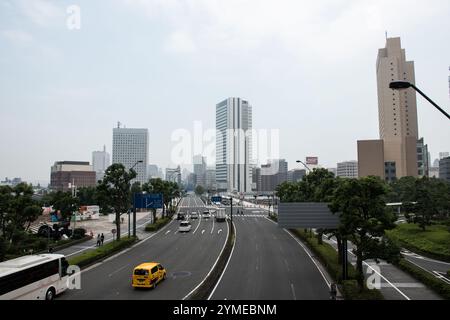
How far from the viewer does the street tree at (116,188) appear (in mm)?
44469

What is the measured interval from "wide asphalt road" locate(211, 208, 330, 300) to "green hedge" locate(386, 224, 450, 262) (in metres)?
10.4

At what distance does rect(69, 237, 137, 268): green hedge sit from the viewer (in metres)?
31.5

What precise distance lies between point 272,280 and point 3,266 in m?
18.0

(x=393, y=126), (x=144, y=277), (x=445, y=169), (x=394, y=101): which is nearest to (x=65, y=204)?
(x=144, y=277)

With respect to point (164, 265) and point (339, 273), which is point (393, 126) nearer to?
point (339, 273)

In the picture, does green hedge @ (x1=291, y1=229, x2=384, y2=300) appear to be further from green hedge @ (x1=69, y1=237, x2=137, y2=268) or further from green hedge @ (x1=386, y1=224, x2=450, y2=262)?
green hedge @ (x1=69, y1=237, x2=137, y2=268)

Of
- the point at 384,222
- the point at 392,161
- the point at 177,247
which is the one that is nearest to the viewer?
the point at 384,222

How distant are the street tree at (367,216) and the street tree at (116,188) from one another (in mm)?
31180

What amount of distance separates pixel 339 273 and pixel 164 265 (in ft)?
52.8

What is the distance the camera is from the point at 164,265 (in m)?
32.5

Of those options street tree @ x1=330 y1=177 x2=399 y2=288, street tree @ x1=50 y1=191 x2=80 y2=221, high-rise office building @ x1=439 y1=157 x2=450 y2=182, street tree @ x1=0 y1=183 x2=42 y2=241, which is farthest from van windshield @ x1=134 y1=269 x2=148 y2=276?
high-rise office building @ x1=439 y1=157 x2=450 y2=182

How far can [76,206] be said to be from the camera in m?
50.2
